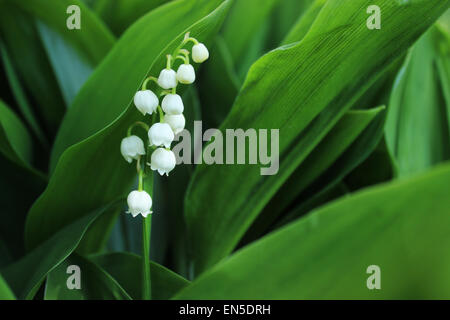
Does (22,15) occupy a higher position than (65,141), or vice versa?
(22,15)

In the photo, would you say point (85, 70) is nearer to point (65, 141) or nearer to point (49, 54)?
point (49, 54)

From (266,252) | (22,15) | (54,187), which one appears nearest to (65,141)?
(54,187)

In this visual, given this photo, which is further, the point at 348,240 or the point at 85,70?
the point at 85,70

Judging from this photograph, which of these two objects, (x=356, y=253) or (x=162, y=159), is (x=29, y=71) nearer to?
(x=162, y=159)

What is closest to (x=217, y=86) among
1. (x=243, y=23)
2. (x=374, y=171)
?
(x=243, y=23)

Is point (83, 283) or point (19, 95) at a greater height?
point (19, 95)

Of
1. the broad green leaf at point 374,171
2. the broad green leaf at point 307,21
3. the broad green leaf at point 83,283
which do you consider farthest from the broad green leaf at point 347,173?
the broad green leaf at point 83,283
